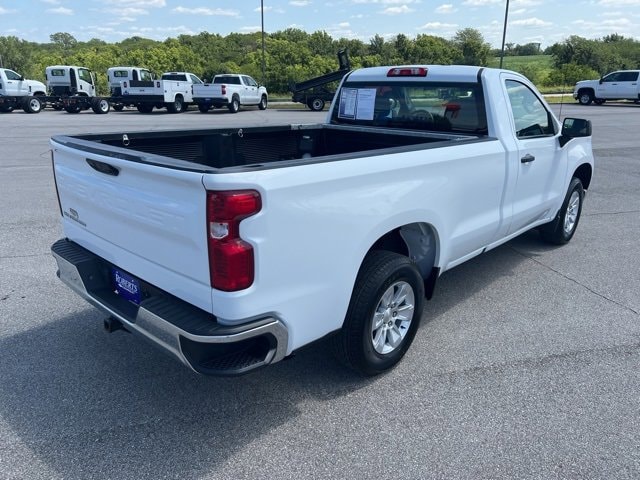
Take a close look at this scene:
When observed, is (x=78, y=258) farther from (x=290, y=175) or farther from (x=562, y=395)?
(x=562, y=395)

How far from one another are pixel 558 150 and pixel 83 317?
15.0 feet

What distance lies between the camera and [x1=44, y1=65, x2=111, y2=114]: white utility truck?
86.5 feet

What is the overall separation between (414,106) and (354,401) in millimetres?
2781

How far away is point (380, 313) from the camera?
10.9ft

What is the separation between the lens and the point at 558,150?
5180mm

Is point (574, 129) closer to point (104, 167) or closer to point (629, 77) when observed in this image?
point (104, 167)

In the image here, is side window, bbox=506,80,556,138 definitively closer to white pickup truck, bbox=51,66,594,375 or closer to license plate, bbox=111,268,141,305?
white pickup truck, bbox=51,66,594,375

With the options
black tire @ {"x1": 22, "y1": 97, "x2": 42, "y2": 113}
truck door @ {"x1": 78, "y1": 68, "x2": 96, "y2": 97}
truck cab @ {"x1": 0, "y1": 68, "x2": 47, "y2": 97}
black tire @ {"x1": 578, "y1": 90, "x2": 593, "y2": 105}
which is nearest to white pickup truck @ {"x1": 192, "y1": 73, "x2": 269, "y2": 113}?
truck door @ {"x1": 78, "y1": 68, "x2": 96, "y2": 97}

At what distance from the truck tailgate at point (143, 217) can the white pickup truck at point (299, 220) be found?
1 cm

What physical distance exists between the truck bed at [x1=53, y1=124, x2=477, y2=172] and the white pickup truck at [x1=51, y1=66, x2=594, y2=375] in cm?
2

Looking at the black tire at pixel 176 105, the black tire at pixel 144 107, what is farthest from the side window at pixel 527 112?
the black tire at pixel 144 107

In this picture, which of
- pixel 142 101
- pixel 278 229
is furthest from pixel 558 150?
pixel 142 101

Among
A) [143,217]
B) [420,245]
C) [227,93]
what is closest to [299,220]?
[143,217]

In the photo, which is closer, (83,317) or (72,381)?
(72,381)
